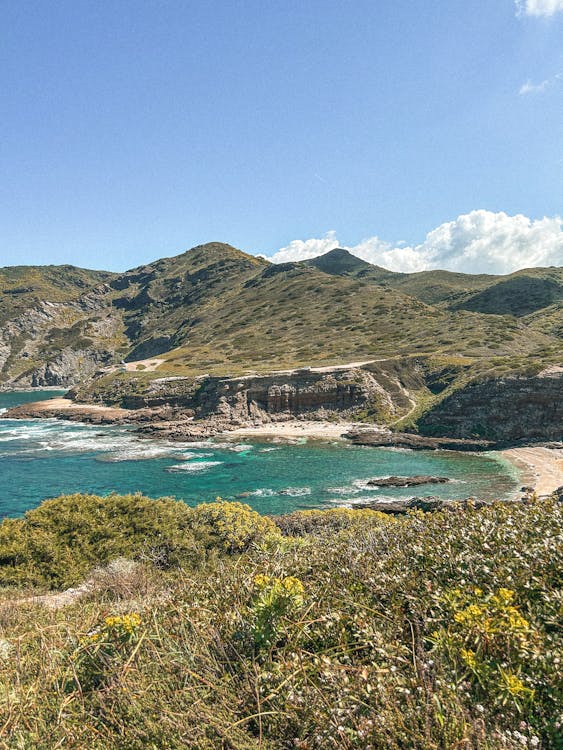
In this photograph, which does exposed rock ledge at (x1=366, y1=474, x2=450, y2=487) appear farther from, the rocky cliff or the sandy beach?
the rocky cliff

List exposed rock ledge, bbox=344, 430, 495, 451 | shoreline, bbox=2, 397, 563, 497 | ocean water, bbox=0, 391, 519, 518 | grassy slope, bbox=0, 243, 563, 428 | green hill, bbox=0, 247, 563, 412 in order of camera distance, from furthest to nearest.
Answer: green hill, bbox=0, 247, 563, 412 < grassy slope, bbox=0, 243, 563, 428 < exposed rock ledge, bbox=344, 430, 495, 451 < shoreline, bbox=2, 397, 563, 497 < ocean water, bbox=0, 391, 519, 518

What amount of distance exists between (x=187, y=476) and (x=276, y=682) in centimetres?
4113

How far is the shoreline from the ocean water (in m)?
2.02

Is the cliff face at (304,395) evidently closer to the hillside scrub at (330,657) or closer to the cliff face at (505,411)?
the cliff face at (505,411)

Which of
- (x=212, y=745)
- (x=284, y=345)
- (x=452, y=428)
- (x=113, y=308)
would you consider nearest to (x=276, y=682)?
(x=212, y=745)

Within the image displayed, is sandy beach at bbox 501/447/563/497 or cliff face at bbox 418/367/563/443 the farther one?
cliff face at bbox 418/367/563/443

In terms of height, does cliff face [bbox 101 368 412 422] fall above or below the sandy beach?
above

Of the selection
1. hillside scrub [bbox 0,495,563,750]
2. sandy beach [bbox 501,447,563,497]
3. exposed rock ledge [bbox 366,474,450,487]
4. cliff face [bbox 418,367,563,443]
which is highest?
hillside scrub [bbox 0,495,563,750]

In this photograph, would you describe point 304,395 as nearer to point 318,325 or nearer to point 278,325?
point 318,325

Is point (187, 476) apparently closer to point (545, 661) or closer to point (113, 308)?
point (545, 661)

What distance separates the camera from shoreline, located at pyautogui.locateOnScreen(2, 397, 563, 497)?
3843 cm

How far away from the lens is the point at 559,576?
5.08 m

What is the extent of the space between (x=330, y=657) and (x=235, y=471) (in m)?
41.5

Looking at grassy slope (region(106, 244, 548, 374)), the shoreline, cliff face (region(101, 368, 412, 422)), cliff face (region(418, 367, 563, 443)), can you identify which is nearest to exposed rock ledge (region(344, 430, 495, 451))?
the shoreline
